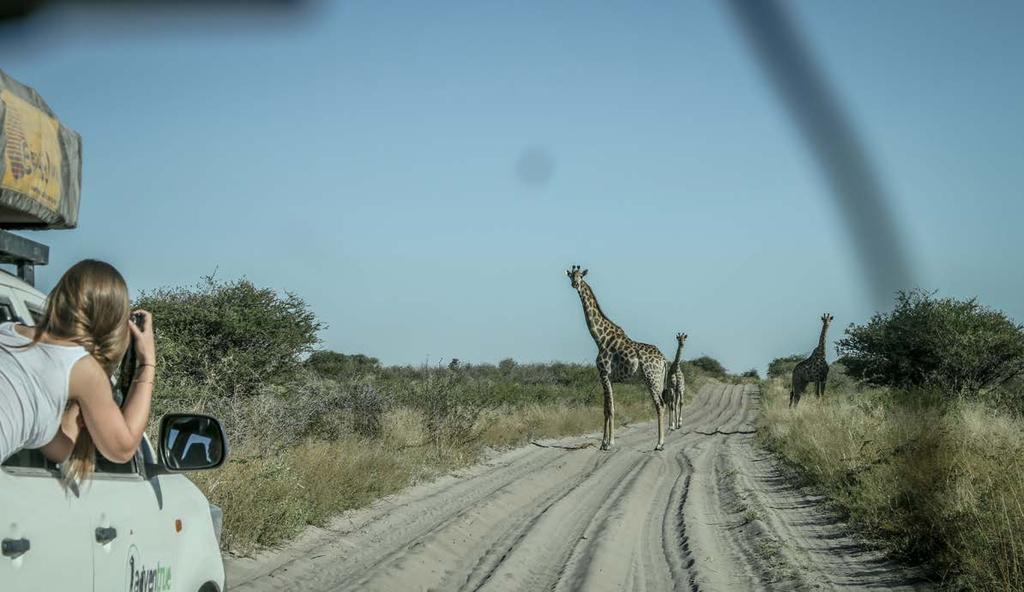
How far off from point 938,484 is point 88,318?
8.87 m

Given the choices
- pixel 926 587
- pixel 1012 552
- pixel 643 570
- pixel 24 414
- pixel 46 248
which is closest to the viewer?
pixel 24 414

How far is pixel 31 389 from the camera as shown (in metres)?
3.06

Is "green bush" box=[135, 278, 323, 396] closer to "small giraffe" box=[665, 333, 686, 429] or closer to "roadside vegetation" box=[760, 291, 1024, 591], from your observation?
"roadside vegetation" box=[760, 291, 1024, 591]

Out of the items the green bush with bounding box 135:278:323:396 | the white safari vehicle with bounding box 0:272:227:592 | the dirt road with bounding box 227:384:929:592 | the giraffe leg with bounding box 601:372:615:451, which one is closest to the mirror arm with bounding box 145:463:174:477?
the white safari vehicle with bounding box 0:272:227:592

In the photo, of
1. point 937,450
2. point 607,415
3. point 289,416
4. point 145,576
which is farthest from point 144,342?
point 607,415

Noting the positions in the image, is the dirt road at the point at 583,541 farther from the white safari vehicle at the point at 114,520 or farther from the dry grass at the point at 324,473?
the white safari vehicle at the point at 114,520

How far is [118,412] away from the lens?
330 centimetres

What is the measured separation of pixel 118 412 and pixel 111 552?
541mm

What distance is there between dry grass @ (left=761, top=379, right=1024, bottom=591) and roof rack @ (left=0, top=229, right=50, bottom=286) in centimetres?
631

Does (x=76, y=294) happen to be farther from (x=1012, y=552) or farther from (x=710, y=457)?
(x=710, y=457)

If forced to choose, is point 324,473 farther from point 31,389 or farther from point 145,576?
point 31,389

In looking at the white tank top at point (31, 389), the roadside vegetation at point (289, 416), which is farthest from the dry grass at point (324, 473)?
the white tank top at point (31, 389)

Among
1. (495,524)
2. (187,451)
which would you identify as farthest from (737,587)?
(187,451)

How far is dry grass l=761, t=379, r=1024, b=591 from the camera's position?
7.69 meters
